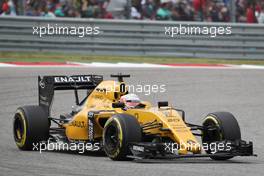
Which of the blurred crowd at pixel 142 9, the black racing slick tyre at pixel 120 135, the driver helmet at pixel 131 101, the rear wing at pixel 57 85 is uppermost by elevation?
the blurred crowd at pixel 142 9

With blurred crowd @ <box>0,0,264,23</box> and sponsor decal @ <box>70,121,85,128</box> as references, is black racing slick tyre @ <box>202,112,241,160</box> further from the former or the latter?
blurred crowd @ <box>0,0,264,23</box>

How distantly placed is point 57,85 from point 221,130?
Result: 3.00 meters

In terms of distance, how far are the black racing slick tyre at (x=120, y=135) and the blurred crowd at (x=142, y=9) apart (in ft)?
45.5

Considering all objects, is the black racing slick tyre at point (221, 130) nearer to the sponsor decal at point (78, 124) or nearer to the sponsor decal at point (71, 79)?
the sponsor decal at point (78, 124)

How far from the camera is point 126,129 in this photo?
11.1 m

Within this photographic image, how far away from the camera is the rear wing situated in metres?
13.5

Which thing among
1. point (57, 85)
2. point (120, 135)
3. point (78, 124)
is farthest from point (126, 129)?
point (57, 85)

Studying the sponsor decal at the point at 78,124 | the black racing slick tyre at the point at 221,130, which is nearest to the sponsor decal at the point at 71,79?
the sponsor decal at the point at 78,124

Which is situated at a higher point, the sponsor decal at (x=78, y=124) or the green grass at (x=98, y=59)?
the green grass at (x=98, y=59)

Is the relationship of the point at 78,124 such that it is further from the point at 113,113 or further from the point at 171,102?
the point at 171,102

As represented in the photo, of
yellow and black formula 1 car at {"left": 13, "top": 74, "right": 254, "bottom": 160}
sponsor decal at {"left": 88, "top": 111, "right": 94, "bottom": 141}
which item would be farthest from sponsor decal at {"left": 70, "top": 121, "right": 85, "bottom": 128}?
sponsor decal at {"left": 88, "top": 111, "right": 94, "bottom": 141}

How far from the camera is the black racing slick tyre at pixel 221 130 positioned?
11648mm

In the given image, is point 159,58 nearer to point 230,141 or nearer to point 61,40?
point 61,40

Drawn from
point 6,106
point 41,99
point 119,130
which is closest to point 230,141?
point 119,130
